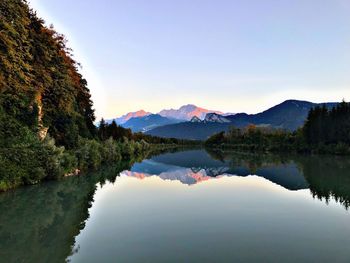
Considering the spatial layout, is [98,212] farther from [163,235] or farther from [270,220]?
[270,220]

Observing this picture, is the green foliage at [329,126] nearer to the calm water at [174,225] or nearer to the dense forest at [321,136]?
the dense forest at [321,136]

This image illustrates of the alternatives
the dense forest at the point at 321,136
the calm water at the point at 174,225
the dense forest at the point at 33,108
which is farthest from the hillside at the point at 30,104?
the dense forest at the point at 321,136

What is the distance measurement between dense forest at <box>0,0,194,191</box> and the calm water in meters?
2.04

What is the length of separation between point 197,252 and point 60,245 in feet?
16.9

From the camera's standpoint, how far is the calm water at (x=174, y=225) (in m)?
10.8

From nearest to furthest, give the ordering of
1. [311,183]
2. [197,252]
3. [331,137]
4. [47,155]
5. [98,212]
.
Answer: [197,252]
[98,212]
[47,155]
[311,183]
[331,137]

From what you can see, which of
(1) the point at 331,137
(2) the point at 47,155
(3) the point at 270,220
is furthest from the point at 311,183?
(1) the point at 331,137

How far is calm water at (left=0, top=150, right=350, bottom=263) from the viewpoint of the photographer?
1080 centimetres

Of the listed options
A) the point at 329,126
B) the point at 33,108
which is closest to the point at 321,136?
the point at 329,126

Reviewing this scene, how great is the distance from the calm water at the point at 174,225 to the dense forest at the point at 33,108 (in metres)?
2.04

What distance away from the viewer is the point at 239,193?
962 inches

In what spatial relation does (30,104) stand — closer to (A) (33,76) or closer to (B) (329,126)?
(A) (33,76)

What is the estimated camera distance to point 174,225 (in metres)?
14.7

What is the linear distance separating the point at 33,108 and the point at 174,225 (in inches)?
825
